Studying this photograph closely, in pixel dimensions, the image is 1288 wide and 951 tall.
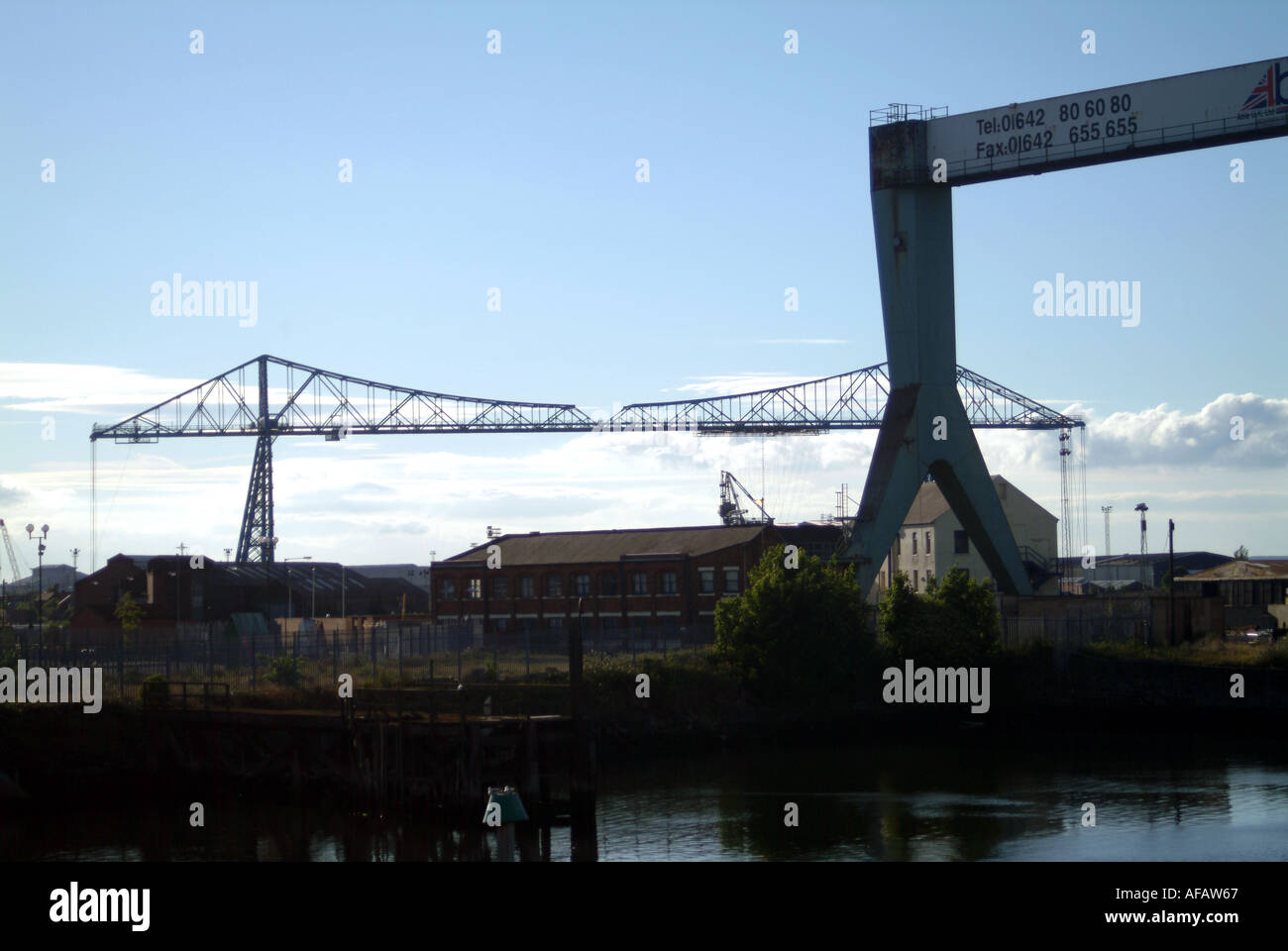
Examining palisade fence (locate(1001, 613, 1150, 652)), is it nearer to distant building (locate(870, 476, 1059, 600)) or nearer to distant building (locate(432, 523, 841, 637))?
distant building (locate(432, 523, 841, 637))

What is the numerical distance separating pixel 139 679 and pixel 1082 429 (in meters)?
99.7

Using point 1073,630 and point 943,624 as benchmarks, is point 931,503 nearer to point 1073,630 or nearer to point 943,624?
point 1073,630

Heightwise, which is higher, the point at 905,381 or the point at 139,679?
the point at 905,381

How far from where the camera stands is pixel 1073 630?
53.6 metres

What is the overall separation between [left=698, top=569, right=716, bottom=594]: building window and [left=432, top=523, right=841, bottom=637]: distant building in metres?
0.04

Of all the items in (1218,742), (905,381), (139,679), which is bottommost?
(1218,742)

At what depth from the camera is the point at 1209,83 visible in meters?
44.3

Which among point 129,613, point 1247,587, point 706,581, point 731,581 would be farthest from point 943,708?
point 129,613

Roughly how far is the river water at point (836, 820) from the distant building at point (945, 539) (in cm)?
3566

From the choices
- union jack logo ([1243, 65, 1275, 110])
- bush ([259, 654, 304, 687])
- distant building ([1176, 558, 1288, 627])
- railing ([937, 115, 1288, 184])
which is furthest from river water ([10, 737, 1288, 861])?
distant building ([1176, 558, 1288, 627])

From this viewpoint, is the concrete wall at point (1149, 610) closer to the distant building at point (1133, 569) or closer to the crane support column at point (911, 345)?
the crane support column at point (911, 345)

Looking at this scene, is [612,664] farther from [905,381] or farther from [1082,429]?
[1082,429]

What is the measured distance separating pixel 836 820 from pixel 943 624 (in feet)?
70.3
